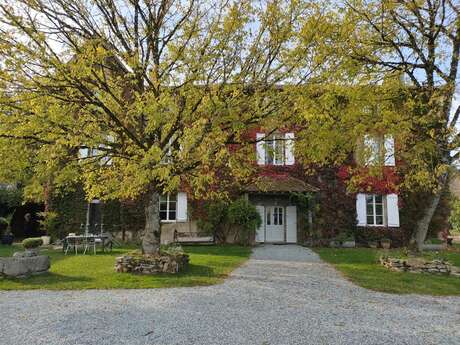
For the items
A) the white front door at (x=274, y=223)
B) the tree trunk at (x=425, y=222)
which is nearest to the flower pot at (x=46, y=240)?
the white front door at (x=274, y=223)

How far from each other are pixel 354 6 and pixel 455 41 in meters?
2.94

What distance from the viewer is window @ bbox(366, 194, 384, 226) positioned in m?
16.1

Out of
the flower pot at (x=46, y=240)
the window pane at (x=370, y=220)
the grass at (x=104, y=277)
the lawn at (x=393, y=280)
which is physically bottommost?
the lawn at (x=393, y=280)

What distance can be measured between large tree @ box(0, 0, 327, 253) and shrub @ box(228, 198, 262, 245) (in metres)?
6.43

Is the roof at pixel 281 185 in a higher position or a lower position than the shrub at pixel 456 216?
higher

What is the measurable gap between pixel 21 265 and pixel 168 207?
29.3 ft

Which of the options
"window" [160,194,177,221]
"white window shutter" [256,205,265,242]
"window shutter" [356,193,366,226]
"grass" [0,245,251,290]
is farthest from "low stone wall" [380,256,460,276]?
"window" [160,194,177,221]

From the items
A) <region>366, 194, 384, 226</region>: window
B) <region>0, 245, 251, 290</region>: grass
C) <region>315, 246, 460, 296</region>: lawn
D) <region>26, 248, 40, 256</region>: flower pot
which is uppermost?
A: <region>366, 194, 384, 226</region>: window

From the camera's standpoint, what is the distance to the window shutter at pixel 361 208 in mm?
15773

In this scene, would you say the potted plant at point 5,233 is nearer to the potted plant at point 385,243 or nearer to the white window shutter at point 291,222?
the white window shutter at point 291,222

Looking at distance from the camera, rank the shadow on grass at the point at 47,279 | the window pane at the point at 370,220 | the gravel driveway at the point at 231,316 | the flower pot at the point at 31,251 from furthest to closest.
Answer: the window pane at the point at 370,220, the flower pot at the point at 31,251, the shadow on grass at the point at 47,279, the gravel driveway at the point at 231,316

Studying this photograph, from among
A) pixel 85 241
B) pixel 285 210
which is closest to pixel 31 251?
pixel 85 241

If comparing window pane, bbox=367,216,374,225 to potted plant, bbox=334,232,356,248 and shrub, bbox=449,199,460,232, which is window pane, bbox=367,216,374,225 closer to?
potted plant, bbox=334,232,356,248

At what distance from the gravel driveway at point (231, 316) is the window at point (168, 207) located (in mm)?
9479
